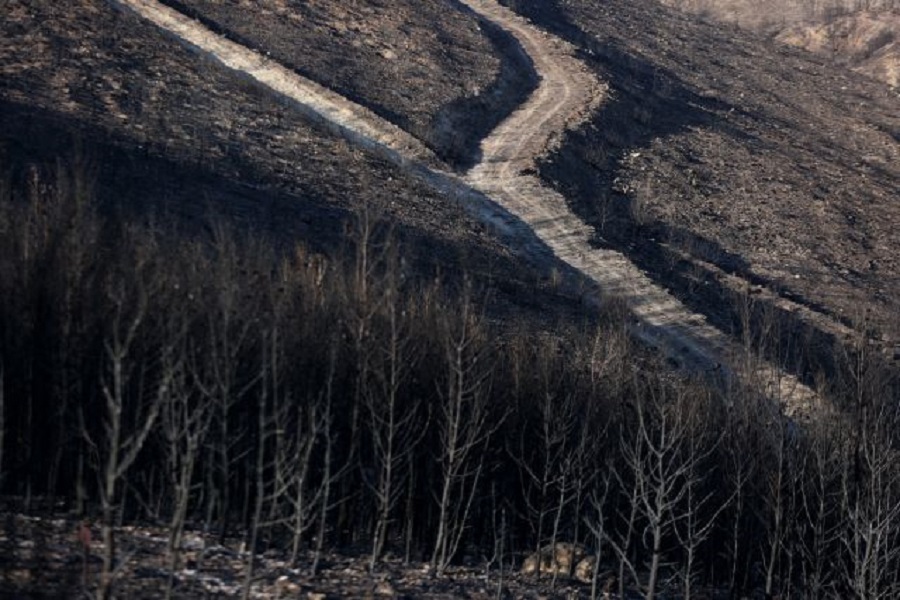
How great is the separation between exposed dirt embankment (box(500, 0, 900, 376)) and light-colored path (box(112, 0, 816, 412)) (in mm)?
1053

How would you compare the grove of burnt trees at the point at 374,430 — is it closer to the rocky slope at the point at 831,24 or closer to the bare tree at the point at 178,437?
the bare tree at the point at 178,437

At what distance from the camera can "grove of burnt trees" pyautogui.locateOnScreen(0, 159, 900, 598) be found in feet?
57.9

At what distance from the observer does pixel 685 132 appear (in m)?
52.6

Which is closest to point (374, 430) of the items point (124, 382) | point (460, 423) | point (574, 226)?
point (460, 423)

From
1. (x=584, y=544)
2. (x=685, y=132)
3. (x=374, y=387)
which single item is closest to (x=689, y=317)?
(x=584, y=544)

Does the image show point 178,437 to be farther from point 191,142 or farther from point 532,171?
point 532,171

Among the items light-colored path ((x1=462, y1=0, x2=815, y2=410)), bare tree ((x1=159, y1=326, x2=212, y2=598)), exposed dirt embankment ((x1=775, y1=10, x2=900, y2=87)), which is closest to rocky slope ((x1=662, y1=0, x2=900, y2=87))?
exposed dirt embankment ((x1=775, y1=10, x2=900, y2=87))

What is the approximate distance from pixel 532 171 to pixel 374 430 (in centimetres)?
2486

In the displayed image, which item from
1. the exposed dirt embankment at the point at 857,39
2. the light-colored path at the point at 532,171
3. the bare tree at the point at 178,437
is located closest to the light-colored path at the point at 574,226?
the light-colored path at the point at 532,171

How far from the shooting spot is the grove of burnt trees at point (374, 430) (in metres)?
17.7

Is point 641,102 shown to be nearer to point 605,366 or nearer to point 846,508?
point 605,366

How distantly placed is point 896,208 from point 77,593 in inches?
1561

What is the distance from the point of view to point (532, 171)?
1666 inches

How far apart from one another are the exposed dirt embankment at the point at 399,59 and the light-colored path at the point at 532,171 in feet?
3.18
